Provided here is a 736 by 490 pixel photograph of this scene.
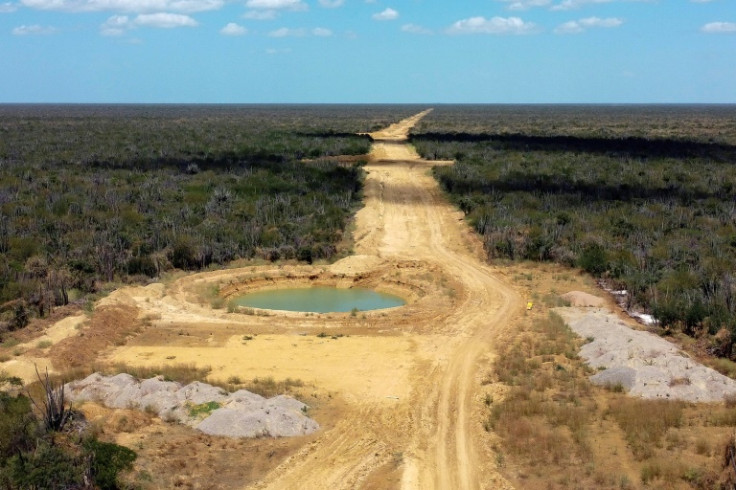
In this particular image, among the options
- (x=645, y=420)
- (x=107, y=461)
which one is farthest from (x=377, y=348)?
(x=107, y=461)

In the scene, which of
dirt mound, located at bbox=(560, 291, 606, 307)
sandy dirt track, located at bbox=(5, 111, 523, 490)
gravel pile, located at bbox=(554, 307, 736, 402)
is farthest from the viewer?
dirt mound, located at bbox=(560, 291, 606, 307)

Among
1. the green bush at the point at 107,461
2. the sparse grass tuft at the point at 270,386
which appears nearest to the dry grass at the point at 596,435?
the sparse grass tuft at the point at 270,386

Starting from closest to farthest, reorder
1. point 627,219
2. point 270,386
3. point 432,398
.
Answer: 1. point 432,398
2. point 270,386
3. point 627,219

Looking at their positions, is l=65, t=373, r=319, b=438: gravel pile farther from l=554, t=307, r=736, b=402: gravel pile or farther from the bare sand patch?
l=554, t=307, r=736, b=402: gravel pile

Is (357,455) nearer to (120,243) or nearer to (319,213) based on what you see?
(120,243)

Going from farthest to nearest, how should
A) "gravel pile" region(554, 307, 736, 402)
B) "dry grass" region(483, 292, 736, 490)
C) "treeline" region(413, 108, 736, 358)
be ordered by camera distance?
"treeline" region(413, 108, 736, 358)
"gravel pile" region(554, 307, 736, 402)
"dry grass" region(483, 292, 736, 490)

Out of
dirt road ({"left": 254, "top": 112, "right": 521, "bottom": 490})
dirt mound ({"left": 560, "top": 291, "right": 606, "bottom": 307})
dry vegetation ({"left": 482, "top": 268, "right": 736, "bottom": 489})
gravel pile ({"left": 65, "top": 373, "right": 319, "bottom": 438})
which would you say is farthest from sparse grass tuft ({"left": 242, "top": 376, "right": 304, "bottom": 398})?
dirt mound ({"left": 560, "top": 291, "right": 606, "bottom": 307})

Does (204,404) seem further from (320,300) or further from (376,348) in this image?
(320,300)
